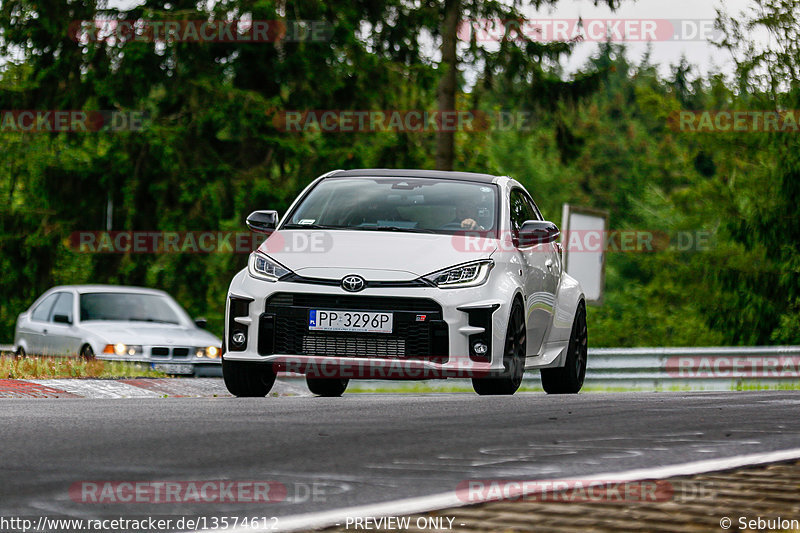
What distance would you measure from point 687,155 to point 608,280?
124 feet

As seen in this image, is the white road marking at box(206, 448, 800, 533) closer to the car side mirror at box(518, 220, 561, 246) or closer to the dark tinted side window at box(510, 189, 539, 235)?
the car side mirror at box(518, 220, 561, 246)

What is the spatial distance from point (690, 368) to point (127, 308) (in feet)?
25.6

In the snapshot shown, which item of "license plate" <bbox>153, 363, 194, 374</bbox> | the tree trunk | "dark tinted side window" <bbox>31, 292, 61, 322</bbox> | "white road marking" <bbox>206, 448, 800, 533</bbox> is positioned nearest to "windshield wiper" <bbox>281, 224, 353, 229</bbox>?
"white road marking" <bbox>206, 448, 800, 533</bbox>

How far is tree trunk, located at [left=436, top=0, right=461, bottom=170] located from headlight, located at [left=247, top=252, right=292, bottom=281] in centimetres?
1929

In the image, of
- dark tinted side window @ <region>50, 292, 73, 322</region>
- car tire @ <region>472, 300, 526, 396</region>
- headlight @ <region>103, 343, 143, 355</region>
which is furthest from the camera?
dark tinted side window @ <region>50, 292, 73, 322</region>

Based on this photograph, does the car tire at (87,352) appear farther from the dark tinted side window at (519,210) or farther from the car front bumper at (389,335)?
the car front bumper at (389,335)

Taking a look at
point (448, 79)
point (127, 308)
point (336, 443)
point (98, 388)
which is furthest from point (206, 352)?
point (448, 79)

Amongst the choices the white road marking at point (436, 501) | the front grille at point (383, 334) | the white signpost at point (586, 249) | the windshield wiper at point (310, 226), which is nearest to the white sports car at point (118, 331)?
the white signpost at point (586, 249)

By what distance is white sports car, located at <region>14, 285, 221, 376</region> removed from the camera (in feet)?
59.4

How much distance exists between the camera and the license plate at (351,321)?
33.6ft

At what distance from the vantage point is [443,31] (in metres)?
31.4

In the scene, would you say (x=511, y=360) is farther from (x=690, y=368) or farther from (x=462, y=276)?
(x=690, y=368)

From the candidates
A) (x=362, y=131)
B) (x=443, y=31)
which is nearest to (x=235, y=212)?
(x=362, y=131)

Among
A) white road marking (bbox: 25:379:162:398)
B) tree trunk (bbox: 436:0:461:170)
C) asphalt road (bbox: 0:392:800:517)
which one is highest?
tree trunk (bbox: 436:0:461:170)
